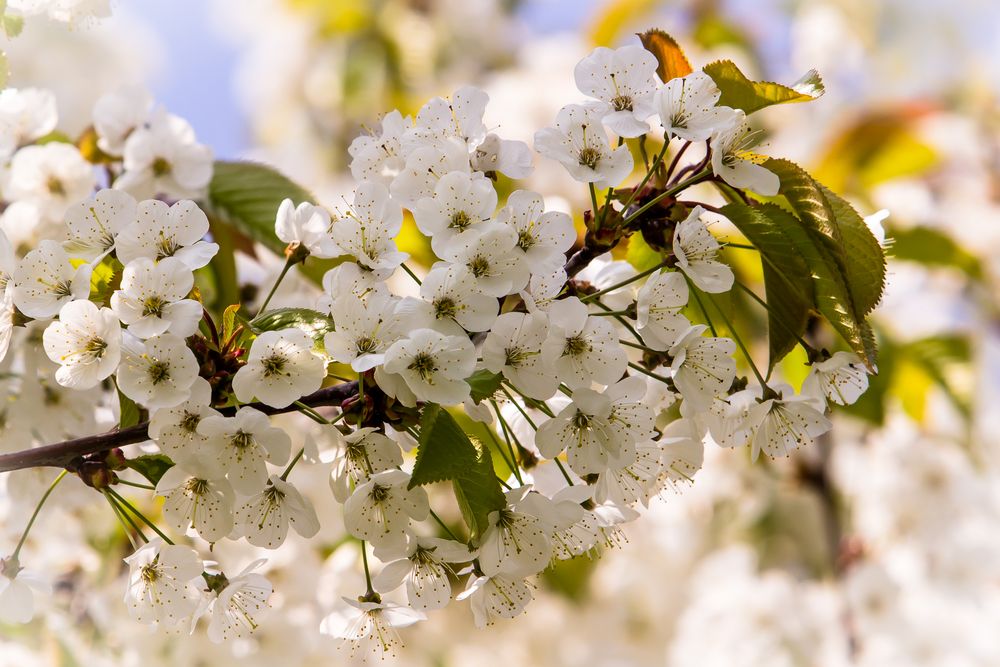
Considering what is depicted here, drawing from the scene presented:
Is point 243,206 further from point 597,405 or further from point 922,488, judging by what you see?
point 922,488

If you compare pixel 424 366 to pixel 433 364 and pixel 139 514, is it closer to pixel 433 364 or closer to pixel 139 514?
pixel 433 364

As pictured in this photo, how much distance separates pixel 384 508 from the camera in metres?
0.62

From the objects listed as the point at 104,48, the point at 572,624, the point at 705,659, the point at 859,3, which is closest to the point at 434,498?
the point at 705,659

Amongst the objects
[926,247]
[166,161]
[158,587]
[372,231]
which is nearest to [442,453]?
[372,231]

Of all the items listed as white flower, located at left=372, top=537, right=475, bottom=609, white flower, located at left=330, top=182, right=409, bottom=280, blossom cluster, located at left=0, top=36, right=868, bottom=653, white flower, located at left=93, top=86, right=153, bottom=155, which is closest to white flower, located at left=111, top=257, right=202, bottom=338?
blossom cluster, located at left=0, top=36, right=868, bottom=653

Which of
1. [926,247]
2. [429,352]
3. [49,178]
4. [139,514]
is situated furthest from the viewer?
[926,247]

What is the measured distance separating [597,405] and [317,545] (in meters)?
1.10

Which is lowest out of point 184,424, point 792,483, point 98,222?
point 792,483

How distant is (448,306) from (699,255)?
0.57ft

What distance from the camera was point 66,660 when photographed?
129 centimetres

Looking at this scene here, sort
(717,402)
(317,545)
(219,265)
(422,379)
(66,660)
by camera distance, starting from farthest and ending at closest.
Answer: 1. (317,545)
2. (66,660)
3. (219,265)
4. (717,402)
5. (422,379)

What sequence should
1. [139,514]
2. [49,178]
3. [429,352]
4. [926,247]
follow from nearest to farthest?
[429,352]
[139,514]
[49,178]
[926,247]

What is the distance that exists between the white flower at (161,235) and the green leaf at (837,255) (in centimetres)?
40

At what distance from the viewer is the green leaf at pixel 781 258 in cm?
64
